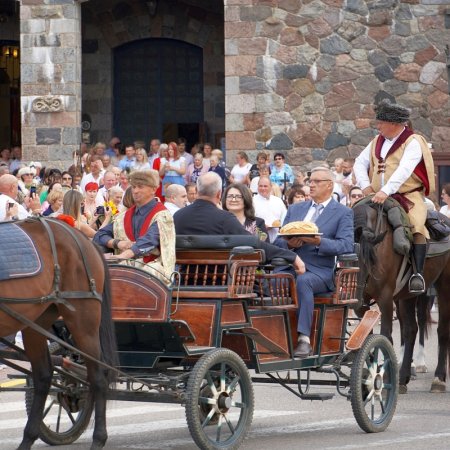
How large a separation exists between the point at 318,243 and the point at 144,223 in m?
1.39

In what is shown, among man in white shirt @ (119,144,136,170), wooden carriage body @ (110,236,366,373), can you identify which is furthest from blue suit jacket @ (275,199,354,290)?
man in white shirt @ (119,144,136,170)

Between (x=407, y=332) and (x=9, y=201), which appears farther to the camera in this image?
(x=9, y=201)

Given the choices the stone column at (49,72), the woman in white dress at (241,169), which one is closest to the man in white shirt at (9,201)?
the woman in white dress at (241,169)

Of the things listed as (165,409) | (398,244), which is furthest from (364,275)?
(165,409)

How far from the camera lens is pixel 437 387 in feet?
41.0

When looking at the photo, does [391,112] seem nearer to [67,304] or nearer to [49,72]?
[67,304]

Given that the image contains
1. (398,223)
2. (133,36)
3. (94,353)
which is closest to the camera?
(94,353)

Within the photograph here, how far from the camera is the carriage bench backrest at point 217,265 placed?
30.4 feet

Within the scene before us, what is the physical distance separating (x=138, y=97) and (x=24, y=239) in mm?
21859

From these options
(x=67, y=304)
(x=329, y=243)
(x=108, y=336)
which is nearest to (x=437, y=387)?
(x=329, y=243)

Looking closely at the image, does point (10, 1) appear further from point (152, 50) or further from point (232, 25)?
point (232, 25)

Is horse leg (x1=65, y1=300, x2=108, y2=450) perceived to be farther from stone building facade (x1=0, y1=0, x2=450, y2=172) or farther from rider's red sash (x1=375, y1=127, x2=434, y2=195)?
stone building facade (x1=0, y1=0, x2=450, y2=172)

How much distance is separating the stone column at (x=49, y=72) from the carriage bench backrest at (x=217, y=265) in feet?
53.4

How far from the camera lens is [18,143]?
3347cm
